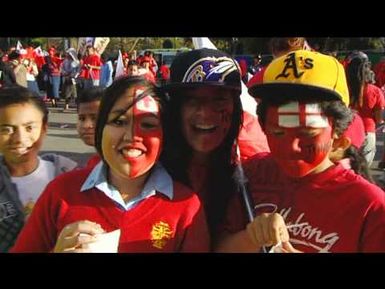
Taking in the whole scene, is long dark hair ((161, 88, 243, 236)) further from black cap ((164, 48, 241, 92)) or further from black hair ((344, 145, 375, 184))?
black hair ((344, 145, 375, 184))

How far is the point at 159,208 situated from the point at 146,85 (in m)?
0.39

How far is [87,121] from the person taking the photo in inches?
78.4

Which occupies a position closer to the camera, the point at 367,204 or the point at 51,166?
the point at 367,204

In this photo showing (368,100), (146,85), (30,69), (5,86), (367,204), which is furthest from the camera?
(368,100)

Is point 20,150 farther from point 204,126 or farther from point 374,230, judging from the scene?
point 374,230

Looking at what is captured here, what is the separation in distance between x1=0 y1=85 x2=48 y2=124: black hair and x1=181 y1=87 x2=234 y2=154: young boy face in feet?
1.59

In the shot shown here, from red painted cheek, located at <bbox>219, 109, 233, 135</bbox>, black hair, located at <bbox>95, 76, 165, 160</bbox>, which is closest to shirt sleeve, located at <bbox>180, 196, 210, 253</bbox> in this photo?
red painted cheek, located at <bbox>219, 109, 233, 135</bbox>

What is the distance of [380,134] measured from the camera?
2.91 m

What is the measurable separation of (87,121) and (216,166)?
45 centimetres

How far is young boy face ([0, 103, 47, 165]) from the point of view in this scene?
1954 mm

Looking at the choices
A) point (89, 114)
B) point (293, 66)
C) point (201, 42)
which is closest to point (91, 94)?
point (89, 114)

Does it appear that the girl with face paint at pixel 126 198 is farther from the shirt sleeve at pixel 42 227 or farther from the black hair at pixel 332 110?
the black hair at pixel 332 110

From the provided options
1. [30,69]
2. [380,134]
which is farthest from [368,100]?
[30,69]
